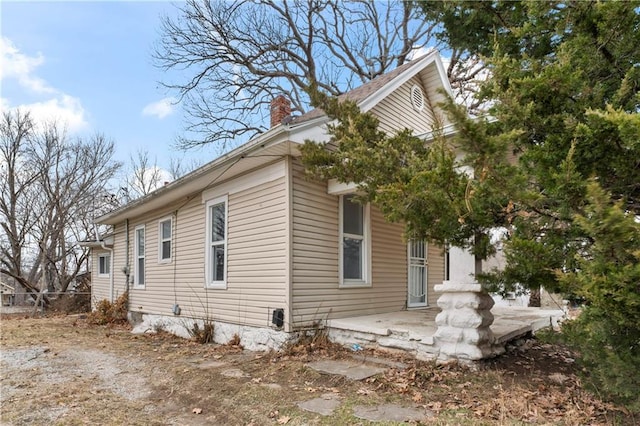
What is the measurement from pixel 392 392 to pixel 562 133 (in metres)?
2.99

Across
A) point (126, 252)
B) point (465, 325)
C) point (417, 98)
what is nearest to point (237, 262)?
point (465, 325)

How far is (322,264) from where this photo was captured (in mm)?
6734

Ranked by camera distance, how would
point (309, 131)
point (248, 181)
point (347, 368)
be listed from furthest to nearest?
point (248, 181)
point (309, 131)
point (347, 368)

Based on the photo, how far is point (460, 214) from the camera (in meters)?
3.43

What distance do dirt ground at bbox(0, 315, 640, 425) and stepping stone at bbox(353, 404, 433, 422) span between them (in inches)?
3.0

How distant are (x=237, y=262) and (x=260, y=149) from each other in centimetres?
225

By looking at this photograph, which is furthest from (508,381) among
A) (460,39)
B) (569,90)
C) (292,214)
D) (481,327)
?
(460,39)

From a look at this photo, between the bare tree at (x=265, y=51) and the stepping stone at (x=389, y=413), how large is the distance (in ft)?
49.6

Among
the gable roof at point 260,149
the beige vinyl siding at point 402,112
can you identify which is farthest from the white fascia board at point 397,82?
the beige vinyl siding at point 402,112

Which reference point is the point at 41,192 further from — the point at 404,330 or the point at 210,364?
the point at 404,330

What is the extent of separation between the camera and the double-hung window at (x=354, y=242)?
285 inches

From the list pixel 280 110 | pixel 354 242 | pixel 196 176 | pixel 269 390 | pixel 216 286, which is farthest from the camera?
pixel 280 110

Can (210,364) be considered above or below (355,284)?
below

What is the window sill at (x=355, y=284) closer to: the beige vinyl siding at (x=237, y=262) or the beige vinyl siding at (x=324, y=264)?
the beige vinyl siding at (x=324, y=264)
